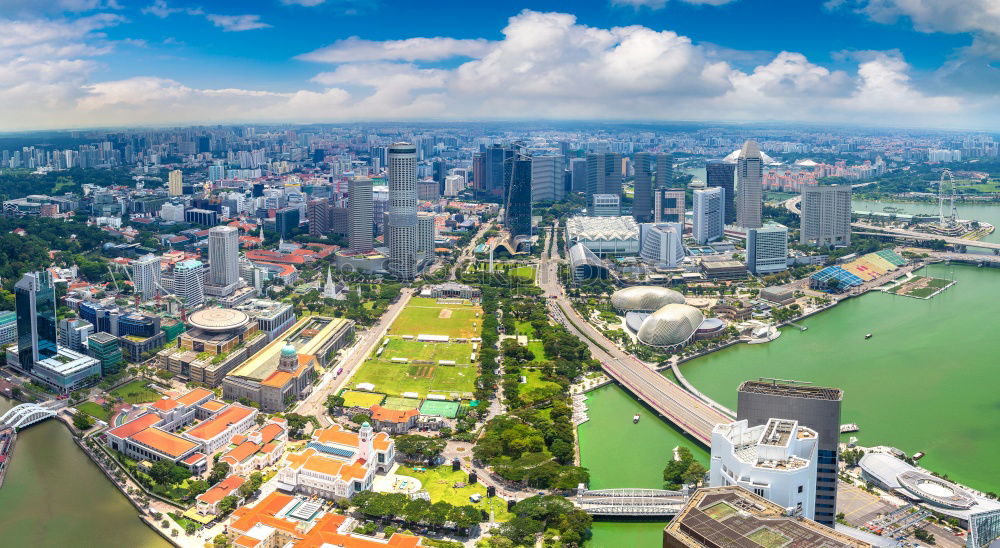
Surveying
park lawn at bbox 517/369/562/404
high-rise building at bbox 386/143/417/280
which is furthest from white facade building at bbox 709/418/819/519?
high-rise building at bbox 386/143/417/280

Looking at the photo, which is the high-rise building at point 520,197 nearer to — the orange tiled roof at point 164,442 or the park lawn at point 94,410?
the park lawn at point 94,410

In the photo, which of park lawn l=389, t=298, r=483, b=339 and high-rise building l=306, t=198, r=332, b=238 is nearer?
park lawn l=389, t=298, r=483, b=339

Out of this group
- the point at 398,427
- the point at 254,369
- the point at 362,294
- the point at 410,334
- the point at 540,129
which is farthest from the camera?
the point at 540,129

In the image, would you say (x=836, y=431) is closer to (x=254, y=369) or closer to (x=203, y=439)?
(x=203, y=439)

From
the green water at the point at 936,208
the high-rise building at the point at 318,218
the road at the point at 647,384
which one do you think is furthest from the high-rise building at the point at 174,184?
the green water at the point at 936,208

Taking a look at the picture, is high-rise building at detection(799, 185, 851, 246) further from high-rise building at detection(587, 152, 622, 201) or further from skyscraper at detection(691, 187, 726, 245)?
high-rise building at detection(587, 152, 622, 201)

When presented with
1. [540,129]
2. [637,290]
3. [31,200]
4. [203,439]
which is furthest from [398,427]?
[540,129]
